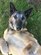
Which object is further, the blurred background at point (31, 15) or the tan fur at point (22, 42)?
the blurred background at point (31, 15)

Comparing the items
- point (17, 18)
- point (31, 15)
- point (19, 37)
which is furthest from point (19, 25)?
point (31, 15)

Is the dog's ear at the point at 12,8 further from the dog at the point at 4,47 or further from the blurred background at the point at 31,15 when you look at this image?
the dog at the point at 4,47

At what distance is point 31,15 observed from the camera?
16.4 feet

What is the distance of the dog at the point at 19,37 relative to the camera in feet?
14.8

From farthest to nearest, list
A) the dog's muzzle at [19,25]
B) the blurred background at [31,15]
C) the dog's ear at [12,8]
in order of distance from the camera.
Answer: the blurred background at [31,15] → the dog's ear at [12,8] → the dog's muzzle at [19,25]

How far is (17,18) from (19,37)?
370mm

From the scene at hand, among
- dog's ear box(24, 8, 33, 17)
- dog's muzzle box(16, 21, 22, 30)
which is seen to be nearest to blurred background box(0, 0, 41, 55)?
dog's ear box(24, 8, 33, 17)

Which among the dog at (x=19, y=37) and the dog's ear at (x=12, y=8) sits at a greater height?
the dog's ear at (x=12, y=8)

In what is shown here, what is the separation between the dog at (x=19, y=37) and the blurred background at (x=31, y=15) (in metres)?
0.30

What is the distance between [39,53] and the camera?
4.57 metres

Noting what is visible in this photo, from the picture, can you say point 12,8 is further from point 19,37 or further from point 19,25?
point 19,37

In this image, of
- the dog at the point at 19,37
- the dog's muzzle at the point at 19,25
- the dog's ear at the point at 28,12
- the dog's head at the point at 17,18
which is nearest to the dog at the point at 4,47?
the dog at the point at 19,37

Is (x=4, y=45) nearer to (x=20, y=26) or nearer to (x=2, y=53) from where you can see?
(x=2, y=53)

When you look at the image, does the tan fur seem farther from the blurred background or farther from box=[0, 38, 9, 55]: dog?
the blurred background
